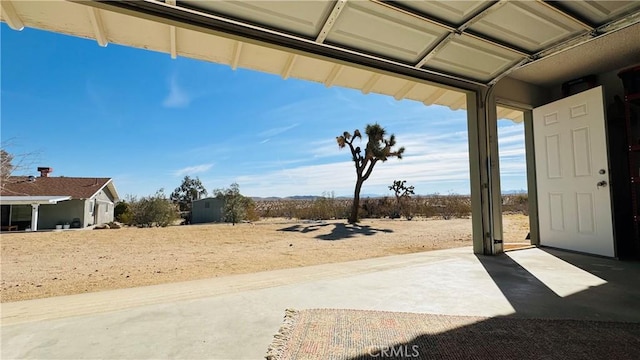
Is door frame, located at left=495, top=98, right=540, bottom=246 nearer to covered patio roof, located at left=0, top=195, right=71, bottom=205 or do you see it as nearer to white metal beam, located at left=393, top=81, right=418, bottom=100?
white metal beam, located at left=393, top=81, right=418, bottom=100

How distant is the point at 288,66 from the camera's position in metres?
2.97

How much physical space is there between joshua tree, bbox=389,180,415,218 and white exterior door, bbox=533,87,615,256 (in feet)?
33.4

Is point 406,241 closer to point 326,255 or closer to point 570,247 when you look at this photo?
point 326,255

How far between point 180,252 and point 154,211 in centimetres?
726

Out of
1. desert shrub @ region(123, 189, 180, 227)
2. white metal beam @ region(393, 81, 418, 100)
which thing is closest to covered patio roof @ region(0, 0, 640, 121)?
white metal beam @ region(393, 81, 418, 100)

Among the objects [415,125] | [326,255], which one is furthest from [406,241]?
[415,125]

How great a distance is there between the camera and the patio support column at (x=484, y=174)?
3.76 meters

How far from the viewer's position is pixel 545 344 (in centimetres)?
141

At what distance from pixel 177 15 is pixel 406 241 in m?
7.16

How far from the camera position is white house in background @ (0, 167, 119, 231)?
1375 cm

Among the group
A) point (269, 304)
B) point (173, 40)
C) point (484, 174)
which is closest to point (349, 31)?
point (173, 40)

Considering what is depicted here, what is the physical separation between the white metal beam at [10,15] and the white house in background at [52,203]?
15701 millimetres

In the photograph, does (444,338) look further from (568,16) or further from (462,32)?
(568,16)

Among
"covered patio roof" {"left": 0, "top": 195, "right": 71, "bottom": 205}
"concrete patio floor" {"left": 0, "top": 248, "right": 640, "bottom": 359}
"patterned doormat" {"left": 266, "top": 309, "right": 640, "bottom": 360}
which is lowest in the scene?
"concrete patio floor" {"left": 0, "top": 248, "right": 640, "bottom": 359}
